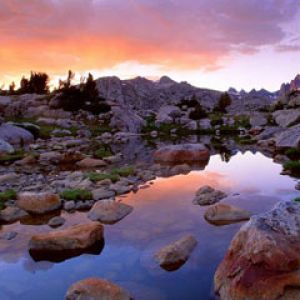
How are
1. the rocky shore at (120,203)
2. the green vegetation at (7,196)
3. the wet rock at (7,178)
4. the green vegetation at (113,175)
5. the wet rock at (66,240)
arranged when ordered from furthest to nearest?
1. the wet rock at (7,178)
2. the green vegetation at (113,175)
3. the green vegetation at (7,196)
4. the wet rock at (66,240)
5. the rocky shore at (120,203)

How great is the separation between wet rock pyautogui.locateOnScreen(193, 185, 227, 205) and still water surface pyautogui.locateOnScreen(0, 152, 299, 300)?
0.35 m

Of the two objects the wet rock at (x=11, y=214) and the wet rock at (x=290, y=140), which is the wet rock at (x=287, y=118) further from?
the wet rock at (x=11, y=214)

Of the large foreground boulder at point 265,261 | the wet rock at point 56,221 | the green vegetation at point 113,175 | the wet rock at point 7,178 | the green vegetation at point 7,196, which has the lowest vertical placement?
the wet rock at point 56,221

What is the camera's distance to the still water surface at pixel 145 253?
328 inches

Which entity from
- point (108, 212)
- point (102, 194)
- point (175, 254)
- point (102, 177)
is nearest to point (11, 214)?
point (108, 212)

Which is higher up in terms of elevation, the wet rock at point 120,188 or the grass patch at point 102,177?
the grass patch at point 102,177

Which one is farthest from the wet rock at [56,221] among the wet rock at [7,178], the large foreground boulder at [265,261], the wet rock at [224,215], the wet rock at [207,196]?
the wet rock at [7,178]

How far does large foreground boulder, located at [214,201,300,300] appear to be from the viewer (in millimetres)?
6758

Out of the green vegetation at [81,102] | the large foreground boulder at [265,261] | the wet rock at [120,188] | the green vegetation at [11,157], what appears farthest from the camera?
the green vegetation at [81,102]

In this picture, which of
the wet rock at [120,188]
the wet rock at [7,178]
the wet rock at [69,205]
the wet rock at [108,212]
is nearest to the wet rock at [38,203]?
the wet rock at [69,205]

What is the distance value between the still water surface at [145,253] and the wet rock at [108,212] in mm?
253

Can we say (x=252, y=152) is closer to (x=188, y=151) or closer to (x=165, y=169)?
(x=188, y=151)

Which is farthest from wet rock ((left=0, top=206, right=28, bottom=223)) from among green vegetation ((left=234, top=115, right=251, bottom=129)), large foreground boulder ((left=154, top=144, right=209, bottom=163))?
green vegetation ((left=234, top=115, right=251, bottom=129))

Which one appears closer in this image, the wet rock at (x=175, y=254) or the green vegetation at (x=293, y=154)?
the wet rock at (x=175, y=254)
